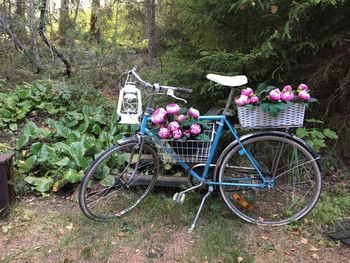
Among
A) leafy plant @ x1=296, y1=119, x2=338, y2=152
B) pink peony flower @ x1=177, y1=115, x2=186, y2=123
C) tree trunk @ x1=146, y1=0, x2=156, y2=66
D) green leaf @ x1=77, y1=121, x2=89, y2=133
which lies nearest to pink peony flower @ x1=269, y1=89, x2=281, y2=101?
pink peony flower @ x1=177, y1=115, x2=186, y2=123

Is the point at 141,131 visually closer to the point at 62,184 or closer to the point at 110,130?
the point at 62,184

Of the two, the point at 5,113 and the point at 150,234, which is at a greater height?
the point at 5,113

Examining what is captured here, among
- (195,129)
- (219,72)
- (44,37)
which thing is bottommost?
(195,129)

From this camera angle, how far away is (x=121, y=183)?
118 inches

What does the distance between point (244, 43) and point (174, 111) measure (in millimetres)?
1562

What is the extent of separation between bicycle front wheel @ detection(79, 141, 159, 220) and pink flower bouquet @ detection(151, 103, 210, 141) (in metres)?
0.25

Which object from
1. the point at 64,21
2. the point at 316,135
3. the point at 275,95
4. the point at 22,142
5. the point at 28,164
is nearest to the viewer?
the point at 275,95

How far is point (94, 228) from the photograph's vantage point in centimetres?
282

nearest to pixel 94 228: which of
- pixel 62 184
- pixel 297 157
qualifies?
pixel 62 184

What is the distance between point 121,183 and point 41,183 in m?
0.91

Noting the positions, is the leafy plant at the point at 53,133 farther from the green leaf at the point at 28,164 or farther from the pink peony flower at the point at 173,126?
the pink peony flower at the point at 173,126

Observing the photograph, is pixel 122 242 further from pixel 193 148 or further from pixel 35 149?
pixel 35 149

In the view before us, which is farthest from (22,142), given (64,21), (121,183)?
(64,21)

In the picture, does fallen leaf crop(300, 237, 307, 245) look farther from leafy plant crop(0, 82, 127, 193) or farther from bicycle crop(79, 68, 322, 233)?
leafy plant crop(0, 82, 127, 193)
